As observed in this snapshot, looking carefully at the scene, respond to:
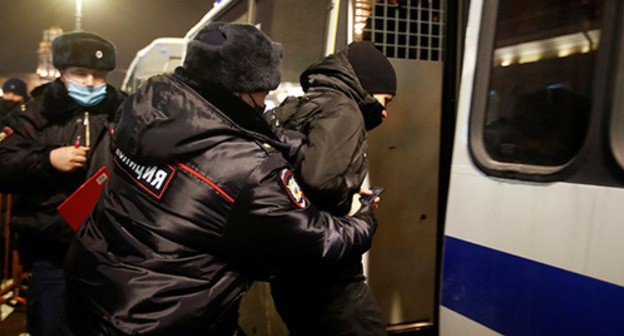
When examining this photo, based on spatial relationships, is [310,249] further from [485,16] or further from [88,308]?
[485,16]

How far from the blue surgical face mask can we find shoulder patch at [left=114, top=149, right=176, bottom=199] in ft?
3.86

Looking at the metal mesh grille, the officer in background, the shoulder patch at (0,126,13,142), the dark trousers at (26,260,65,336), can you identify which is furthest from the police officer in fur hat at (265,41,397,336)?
the officer in background

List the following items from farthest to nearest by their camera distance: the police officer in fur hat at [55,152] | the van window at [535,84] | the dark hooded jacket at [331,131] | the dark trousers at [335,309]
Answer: the police officer in fur hat at [55,152]
the dark trousers at [335,309]
the dark hooded jacket at [331,131]
the van window at [535,84]

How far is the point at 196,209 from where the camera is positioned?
1.33 m

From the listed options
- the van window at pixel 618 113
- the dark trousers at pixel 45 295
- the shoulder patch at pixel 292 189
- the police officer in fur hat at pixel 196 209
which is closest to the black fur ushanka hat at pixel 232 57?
the police officer in fur hat at pixel 196 209

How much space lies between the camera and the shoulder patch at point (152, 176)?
1352 millimetres

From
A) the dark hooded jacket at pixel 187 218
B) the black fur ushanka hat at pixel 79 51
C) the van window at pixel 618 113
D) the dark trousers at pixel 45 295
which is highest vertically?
the black fur ushanka hat at pixel 79 51

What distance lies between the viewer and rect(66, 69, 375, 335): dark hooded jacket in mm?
1331

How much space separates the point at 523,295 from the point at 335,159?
2.74ft

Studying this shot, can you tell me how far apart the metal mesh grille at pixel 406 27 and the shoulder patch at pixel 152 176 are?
69.4 inches

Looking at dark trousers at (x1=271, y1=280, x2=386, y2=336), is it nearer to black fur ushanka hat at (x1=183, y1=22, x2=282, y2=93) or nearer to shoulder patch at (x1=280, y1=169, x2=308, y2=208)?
shoulder patch at (x1=280, y1=169, x2=308, y2=208)

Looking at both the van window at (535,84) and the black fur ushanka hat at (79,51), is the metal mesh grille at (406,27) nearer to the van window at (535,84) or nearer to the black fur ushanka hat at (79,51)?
the van window at (535,84)

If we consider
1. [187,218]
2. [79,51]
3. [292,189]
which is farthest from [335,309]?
[79,51]

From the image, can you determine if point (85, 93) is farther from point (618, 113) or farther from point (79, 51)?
point (618, 113)
